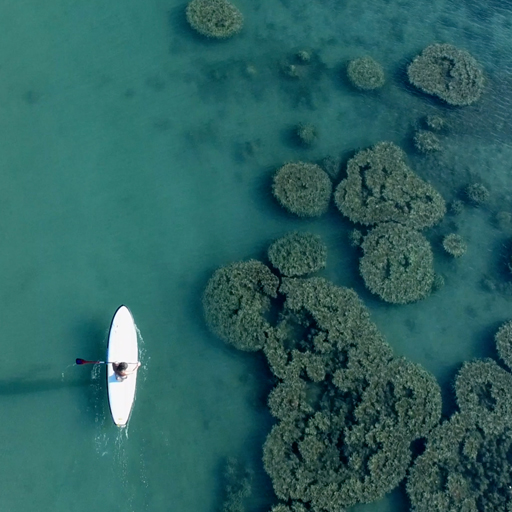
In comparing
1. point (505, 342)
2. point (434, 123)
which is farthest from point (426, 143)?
point (505, 342)

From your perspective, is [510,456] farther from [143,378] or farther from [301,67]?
[301,67]

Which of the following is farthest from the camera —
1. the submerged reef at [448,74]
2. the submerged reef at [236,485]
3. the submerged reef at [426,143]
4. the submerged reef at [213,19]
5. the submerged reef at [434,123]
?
the submerged reef at [213,19]

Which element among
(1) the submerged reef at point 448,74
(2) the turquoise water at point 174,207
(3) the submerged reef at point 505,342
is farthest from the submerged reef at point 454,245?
(1) the submerged reef at point 448,74

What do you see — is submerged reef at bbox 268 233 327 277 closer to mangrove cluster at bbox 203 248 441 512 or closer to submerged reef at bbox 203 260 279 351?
mangrove cluster at bbox 203 248 441 512

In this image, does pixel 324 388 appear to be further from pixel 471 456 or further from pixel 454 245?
pixel 454 245

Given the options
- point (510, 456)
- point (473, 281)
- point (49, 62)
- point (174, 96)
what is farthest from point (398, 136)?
point (49, 62)

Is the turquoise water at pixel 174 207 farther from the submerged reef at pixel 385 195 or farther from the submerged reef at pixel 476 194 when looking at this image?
the submerged reef at pixel 385 195

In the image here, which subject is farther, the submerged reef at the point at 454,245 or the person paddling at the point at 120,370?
the submerged reef at the point at 454,245
